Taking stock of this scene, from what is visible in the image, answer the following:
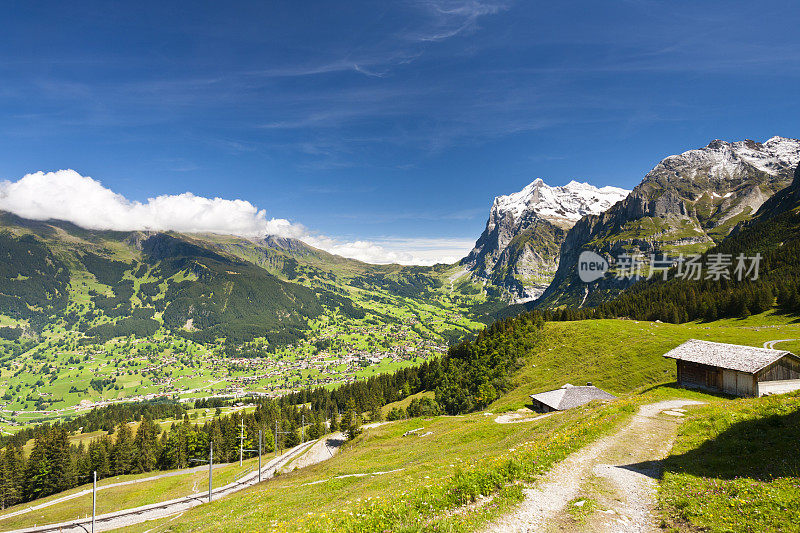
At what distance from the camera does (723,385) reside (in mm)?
48969

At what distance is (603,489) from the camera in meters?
15.3

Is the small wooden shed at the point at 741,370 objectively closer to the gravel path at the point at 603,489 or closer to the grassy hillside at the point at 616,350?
the grassy hillside at the point at 616,350

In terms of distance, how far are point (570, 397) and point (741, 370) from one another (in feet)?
77.8

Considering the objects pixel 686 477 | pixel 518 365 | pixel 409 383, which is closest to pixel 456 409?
pixel 518 365

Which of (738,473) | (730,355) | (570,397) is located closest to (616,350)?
(570,397)

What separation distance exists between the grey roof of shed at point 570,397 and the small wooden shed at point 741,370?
12.6 metres

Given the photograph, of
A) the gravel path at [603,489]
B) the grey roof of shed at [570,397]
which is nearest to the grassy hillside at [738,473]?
the gravel path at [603,489]

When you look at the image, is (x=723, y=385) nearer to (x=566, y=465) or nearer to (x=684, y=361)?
(x=684, y=361)

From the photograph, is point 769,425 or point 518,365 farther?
point 518,365

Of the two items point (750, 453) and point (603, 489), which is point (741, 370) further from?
point (603, 489)

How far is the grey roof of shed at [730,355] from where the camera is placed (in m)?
47.1

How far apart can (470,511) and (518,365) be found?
98597 millimetres

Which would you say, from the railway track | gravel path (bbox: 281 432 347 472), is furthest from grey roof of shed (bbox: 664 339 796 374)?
the railway track

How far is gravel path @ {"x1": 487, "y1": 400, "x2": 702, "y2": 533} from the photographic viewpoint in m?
12.0
